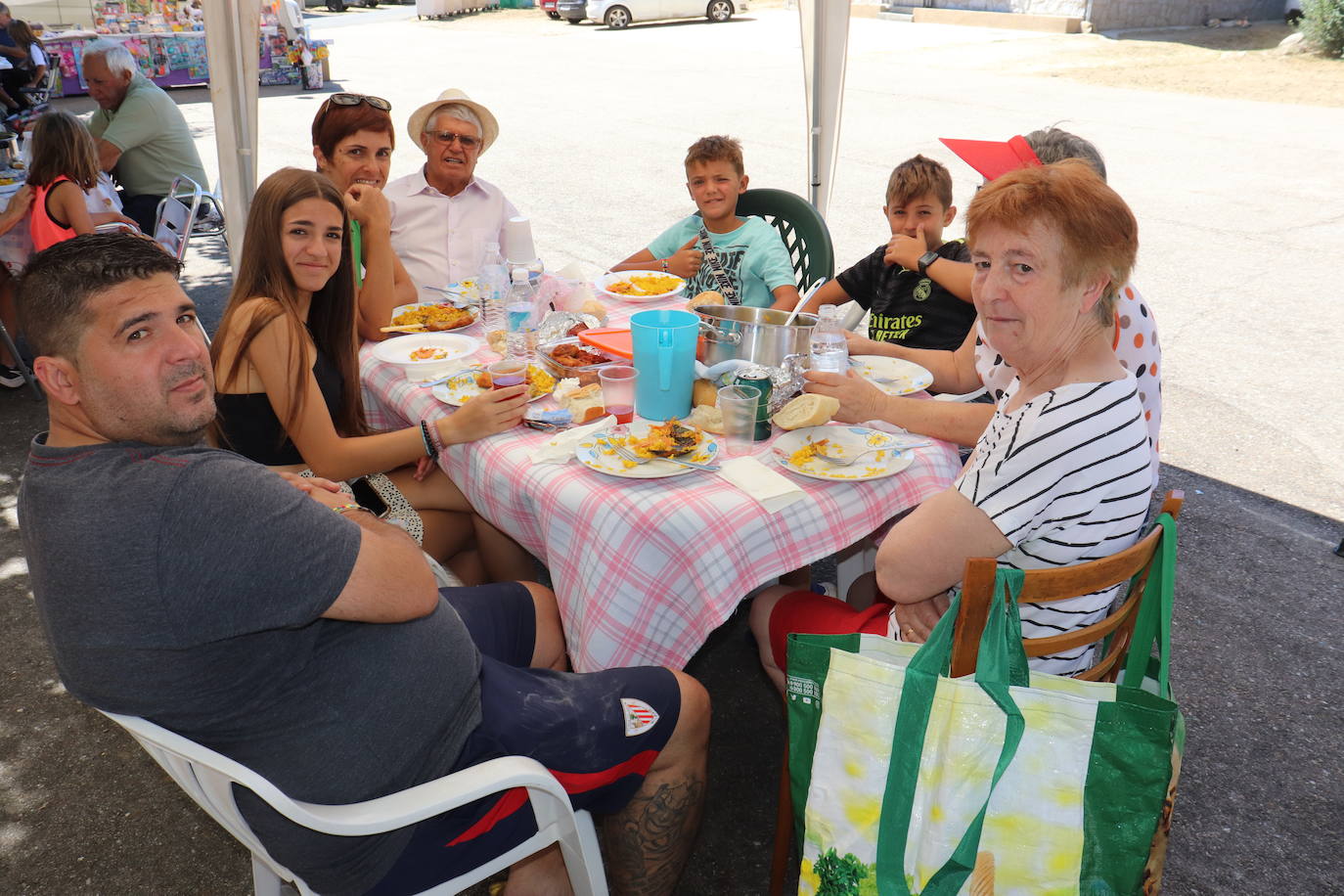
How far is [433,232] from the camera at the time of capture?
392cm

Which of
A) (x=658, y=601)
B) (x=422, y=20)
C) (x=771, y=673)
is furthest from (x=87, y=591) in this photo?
(x=422, y=20)

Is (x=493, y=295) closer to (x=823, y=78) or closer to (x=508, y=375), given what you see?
(x=508, y=375)

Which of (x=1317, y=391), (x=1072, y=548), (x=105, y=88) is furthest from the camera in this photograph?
(x=105, y=88)

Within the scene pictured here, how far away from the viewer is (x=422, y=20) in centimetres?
2741

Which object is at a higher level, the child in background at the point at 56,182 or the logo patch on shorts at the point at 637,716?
the child in background at the point at 56,182

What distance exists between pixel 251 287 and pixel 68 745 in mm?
1585

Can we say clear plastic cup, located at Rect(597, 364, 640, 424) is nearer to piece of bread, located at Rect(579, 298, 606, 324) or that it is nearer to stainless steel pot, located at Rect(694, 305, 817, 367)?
stainless steel pot, located at Rect(694, 305, 817, 367)

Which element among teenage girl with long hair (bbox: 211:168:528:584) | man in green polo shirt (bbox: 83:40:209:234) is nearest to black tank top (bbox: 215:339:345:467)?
teenage girl with long hair (bbox: 211:168:528:584)

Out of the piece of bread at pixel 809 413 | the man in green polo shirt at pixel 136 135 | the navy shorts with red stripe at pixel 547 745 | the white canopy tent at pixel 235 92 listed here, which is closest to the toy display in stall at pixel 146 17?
the man in green polo shirt at pixel 136 135

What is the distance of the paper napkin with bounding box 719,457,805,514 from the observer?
6.36 ft

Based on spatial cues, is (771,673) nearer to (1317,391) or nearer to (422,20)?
(1317,391)

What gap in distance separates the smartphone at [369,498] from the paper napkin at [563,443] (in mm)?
825

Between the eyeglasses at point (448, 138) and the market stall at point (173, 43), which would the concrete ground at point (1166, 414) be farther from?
the eyeglasses at point (448, 138)

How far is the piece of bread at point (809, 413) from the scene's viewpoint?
2.21m
